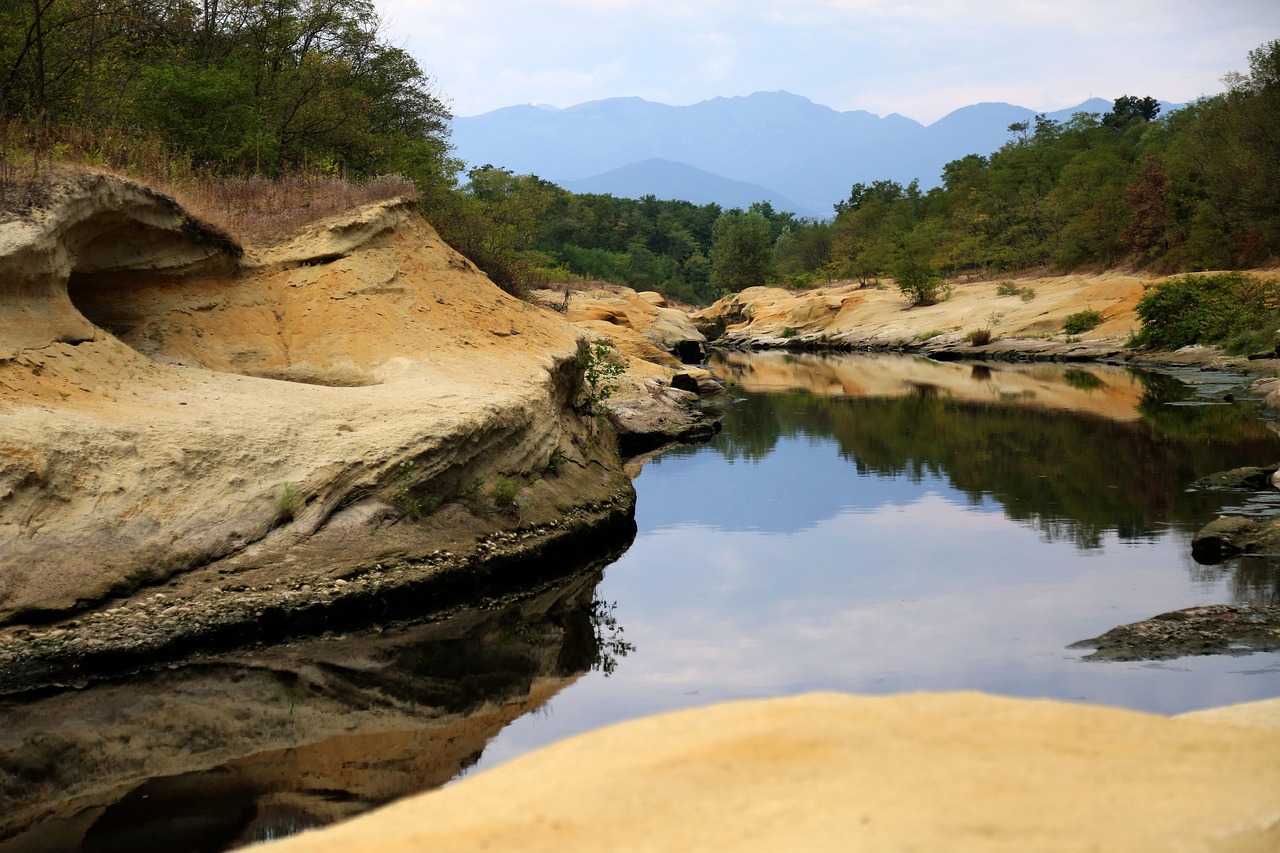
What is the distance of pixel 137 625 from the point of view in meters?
10.4

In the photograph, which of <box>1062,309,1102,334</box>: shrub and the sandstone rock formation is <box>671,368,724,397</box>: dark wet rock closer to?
the sandstone rock formation

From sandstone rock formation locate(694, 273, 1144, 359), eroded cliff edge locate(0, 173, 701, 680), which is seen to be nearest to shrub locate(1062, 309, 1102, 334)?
sandstone rock formation locate(694, 273, 1144, 359)

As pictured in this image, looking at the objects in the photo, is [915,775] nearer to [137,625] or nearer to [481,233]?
[137,625]

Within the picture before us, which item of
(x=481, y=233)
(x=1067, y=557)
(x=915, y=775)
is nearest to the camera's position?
(x=915, y=775)

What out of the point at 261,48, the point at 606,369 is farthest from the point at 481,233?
the point at 606,369

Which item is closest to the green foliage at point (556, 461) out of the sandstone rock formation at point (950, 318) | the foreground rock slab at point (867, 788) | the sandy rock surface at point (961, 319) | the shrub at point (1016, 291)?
the foreground rock slab at point (867, 788)

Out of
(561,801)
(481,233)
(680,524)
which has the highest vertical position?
(481,233)

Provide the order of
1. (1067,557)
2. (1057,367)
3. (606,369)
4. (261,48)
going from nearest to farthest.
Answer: (1067,557) → (606,369) → (261,48) → (1057,367)

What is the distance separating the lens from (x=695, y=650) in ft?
36.9

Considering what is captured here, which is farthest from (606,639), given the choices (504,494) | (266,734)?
(266,734)

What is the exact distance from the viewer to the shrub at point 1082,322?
45375 millimetres

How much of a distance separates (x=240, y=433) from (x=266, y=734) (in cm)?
429

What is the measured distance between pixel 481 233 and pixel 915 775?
91.2 feet

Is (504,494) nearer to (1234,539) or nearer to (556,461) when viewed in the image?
(556,461)
